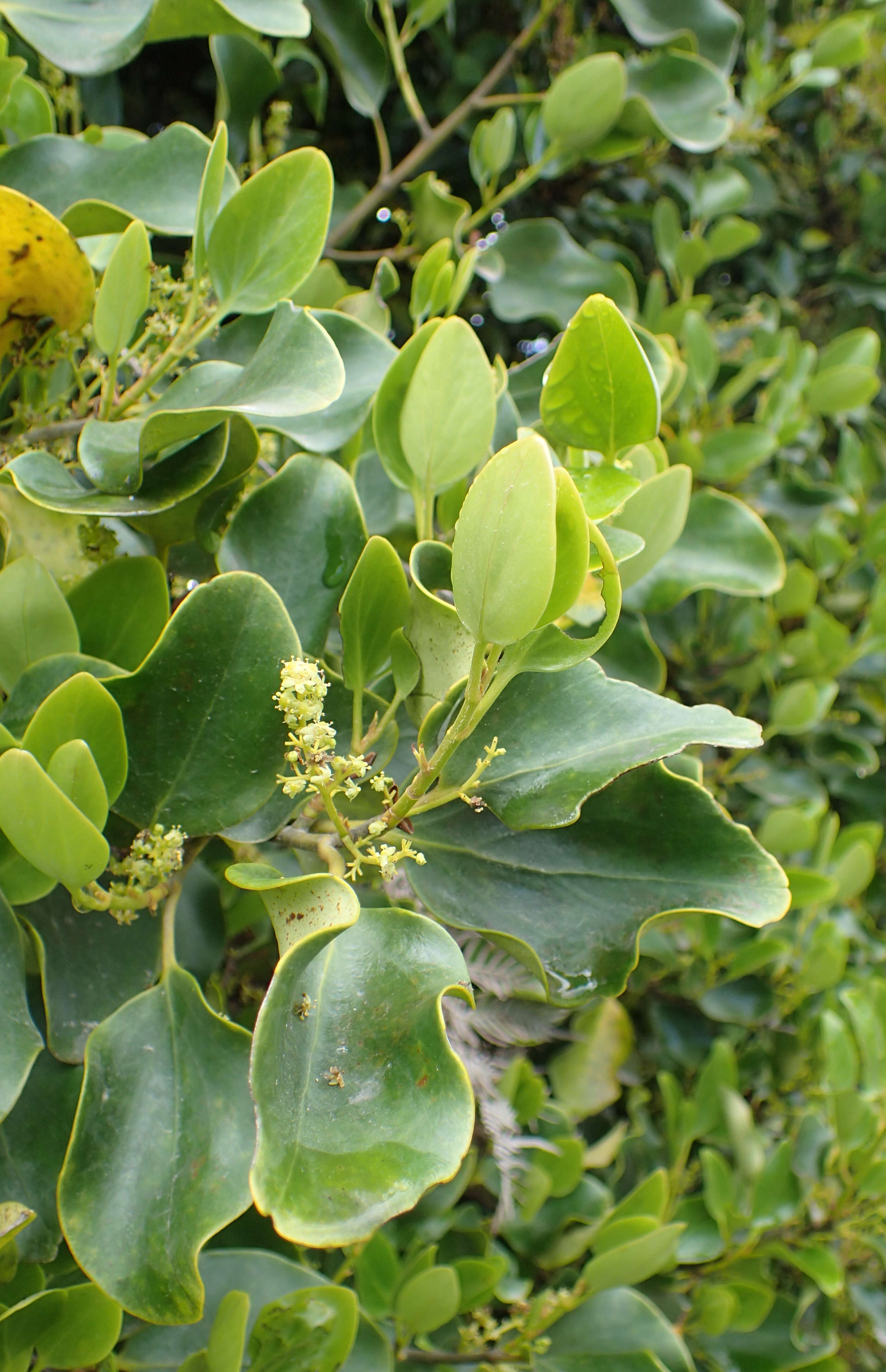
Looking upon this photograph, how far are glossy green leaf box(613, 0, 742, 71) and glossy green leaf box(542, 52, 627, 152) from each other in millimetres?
136

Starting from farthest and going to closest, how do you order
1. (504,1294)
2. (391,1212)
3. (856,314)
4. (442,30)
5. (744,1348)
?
1. (856,314)
2. (442,30)
3. (744,1348)
4. (504,1294)
5. (391,1212)

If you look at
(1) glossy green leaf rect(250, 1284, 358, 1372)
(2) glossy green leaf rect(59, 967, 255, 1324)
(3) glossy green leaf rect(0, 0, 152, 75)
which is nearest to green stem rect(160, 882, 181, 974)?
(2) glossy green leaf rect(59, 967, 255, 1324)

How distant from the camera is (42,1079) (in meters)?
0.47

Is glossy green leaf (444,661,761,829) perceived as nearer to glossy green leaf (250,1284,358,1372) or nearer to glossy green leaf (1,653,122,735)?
glossy green leaf (1,653,122,735)

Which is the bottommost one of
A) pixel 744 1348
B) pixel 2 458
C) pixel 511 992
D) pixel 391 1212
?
pixel 744 1348

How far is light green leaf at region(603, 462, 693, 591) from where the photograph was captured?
530mm

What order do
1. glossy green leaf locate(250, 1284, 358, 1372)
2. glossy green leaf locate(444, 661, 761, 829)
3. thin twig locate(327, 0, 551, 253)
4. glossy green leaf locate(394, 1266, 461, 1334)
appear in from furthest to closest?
thin twig locate(327, 0, 551, 253) → glossy green leaf locate(394, 1266, 461, 1334) → glossy green leaf locate(250, 1284, 358, 1372) → glossy green leaf locate(444, 661, 761, 829)

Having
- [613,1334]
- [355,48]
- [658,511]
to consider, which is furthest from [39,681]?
[355,48]

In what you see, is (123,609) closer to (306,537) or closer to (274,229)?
(306,537)

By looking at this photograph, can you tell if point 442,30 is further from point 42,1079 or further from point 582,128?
point 42,1079

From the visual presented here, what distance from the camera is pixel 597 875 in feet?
1.55

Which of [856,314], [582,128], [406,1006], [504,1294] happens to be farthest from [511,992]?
[856,314]

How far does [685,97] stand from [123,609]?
0.91 metres

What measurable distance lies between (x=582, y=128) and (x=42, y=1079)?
1.00m
